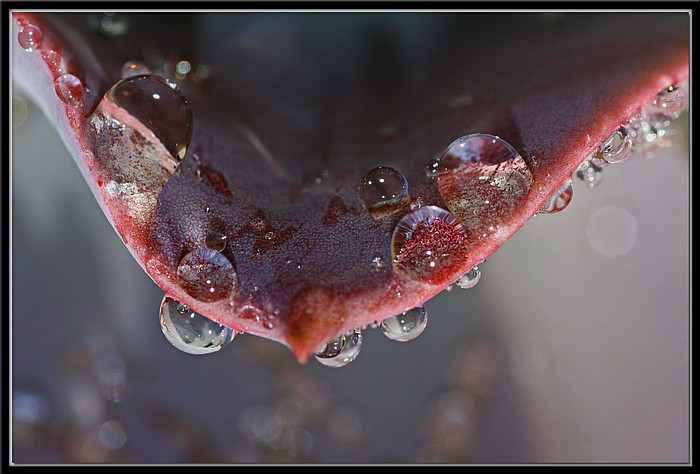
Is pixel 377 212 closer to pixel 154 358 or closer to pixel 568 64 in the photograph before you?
pixel 568 64

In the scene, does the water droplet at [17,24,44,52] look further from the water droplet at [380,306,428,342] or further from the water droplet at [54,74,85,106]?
the water droplet at [380,306,428,342]

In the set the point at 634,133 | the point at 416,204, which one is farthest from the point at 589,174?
the point at 416,204

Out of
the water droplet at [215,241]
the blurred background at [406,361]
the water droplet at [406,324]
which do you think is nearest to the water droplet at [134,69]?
→ the water droplet at [215,241]

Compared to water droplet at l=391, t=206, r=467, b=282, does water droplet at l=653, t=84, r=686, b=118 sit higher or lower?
higher

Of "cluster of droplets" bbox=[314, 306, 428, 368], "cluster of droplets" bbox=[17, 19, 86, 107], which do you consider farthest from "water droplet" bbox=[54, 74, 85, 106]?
"cluster of droplets" bbox=[314, 306, 428, 368]

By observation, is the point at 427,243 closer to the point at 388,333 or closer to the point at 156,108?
the point at 388,333
